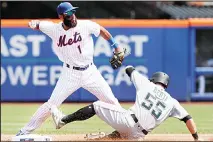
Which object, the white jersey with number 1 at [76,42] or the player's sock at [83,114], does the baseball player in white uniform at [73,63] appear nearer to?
the white jersey with number 1 at [76,42]

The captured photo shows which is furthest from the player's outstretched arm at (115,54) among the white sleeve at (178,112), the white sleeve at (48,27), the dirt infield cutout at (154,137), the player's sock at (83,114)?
the white sleeve at (178,112)

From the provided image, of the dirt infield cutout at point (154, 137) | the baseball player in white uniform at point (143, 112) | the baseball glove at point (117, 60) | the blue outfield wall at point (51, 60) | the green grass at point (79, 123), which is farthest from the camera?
the blue outfield wall at point (51, 60)

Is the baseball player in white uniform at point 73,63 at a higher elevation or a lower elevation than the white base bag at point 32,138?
higher

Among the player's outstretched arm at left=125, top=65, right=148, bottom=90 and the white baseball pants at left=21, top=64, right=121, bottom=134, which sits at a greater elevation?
the player's outstretched arm at left=125, top=65, right=148, bottom=90

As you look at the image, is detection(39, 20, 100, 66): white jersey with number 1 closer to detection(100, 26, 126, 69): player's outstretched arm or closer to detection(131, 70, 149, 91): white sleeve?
detection(100, 26, 126, 69): player's outstretched arm

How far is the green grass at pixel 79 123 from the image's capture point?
387 inches

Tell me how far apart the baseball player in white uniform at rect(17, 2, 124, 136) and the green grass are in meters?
1.51

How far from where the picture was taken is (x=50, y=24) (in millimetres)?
8359

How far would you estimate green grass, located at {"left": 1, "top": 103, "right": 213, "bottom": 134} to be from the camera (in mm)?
9828

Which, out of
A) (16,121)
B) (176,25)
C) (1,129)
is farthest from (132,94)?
(1,129)

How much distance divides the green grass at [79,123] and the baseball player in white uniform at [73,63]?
1.51 m

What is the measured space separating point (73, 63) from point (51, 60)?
6.47 metres

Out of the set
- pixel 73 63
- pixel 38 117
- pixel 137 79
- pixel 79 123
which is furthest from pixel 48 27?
pixel 79 123

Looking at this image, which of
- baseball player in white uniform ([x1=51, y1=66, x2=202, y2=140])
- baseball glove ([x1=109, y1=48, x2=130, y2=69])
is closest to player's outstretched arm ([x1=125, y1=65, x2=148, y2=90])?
baseball player in white uniform ([x1=51, y1=66, x2=202, y2=140])
